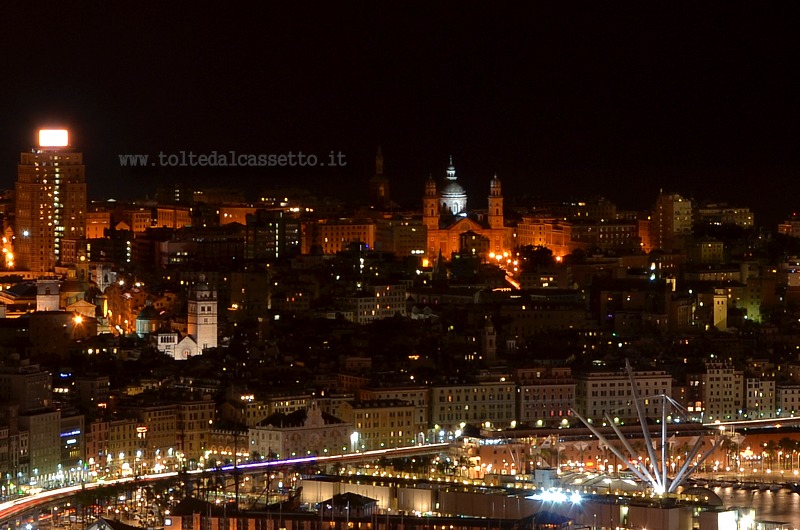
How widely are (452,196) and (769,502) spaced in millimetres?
21743

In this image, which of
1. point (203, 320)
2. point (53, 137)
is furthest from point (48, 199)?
point (203, 320)

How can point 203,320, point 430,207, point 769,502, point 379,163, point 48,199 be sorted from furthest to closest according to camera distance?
point 379,163 < point 430,207 < point 48,199 < point 203,320 < point 769,502

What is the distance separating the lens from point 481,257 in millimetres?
52438

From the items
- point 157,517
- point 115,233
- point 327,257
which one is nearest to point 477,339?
point 327,257

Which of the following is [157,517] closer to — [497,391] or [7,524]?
[7,524]

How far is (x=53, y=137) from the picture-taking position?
49.2 metres

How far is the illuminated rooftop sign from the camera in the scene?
161 ft

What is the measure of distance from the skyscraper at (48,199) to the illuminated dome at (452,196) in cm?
902

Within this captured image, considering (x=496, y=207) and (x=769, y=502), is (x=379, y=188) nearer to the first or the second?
(x=496, y=207)

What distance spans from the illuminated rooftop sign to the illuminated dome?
916cm

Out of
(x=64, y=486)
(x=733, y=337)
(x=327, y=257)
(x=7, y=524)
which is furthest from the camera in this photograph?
(x=327, y=257)

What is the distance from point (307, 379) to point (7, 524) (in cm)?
1036

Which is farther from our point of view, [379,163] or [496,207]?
[379,163]

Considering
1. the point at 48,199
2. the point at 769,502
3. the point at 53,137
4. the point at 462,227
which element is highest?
the point at 53,137
